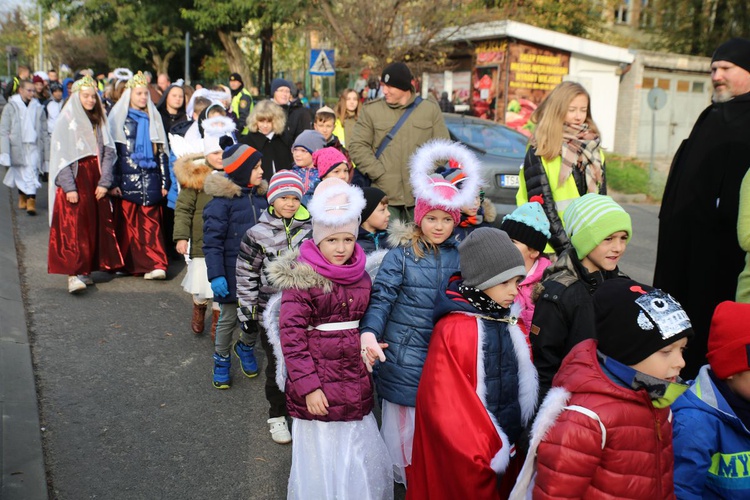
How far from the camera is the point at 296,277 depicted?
11.3ft

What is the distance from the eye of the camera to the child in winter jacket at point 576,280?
10.9 feet

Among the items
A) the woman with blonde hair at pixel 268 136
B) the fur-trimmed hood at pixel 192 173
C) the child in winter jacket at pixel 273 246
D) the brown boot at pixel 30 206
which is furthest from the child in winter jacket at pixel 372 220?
the brown boot at pixel 30 206

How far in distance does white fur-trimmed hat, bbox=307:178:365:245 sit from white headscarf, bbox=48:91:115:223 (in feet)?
15.9

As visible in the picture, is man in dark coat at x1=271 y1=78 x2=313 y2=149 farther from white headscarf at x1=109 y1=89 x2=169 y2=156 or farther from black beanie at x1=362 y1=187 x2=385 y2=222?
black beanie at x1=362 y1=187 x2=385 y2=222

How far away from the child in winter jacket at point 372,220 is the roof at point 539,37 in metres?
18.4

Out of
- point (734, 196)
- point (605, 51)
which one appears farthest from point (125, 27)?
point (734, 196)

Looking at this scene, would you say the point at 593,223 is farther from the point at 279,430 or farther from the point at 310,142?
the point at 310,142

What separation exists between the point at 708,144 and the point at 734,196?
358 millimetres

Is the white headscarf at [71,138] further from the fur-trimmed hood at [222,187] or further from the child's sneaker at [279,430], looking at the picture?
the child's sneaker at [279,430]

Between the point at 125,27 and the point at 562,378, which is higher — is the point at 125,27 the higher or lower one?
the higher one

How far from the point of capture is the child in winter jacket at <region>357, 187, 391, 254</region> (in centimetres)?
456

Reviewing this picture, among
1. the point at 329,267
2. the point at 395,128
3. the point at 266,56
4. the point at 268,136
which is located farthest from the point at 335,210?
the point at 266,56

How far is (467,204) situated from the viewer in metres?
3.72

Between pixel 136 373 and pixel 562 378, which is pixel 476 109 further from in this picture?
pixel 562 378
